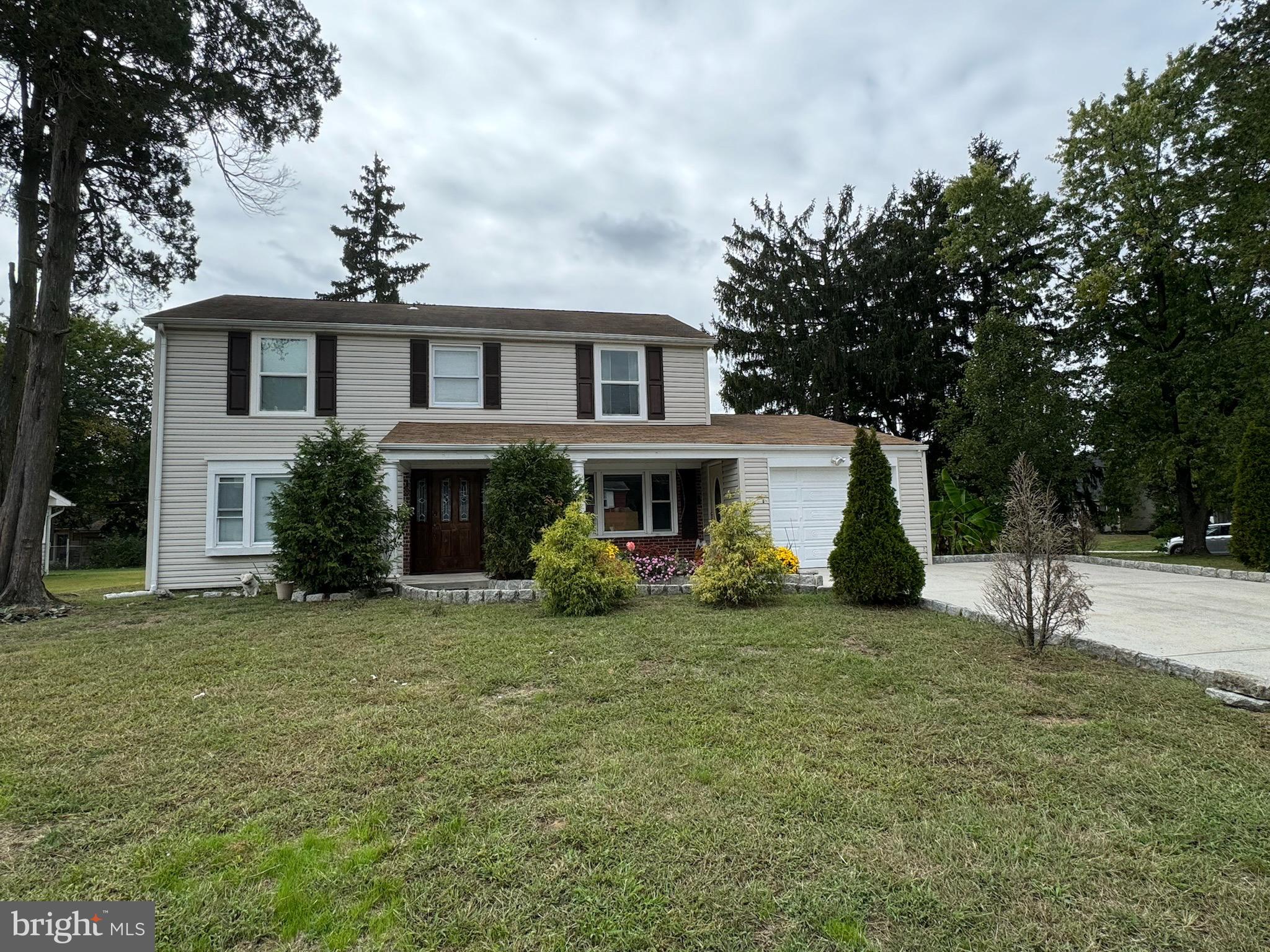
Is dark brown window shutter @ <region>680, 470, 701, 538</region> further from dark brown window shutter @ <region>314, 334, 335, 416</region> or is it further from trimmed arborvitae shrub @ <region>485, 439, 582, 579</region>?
dark brown window shutter @ <region>314, 334, 335, 416</region>

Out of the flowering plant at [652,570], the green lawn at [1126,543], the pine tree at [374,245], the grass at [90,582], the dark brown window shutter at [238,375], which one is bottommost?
the green lawn at [1126,543]

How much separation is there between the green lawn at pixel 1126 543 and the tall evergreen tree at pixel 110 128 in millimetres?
26902

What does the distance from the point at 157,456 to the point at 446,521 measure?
5.46 meters

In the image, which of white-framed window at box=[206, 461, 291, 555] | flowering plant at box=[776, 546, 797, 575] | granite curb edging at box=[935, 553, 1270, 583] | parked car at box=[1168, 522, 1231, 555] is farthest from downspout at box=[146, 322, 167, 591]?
parked car at box=[1168, 522, 1231, 555]

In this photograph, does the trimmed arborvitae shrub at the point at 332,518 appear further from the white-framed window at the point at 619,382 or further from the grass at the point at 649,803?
the white-framed window at the point at 619,382

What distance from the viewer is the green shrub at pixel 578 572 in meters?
7.62

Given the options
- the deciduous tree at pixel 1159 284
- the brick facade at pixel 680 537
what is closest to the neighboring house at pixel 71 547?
the brick facade at pixel 680 537

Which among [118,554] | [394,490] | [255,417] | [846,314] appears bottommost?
[118,554]

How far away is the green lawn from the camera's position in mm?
24234

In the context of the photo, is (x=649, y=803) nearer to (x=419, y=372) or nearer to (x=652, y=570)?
(x=652, y=570)

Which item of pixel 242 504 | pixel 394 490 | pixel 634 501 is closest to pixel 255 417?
pixel 242 504

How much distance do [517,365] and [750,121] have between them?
23.4 ft

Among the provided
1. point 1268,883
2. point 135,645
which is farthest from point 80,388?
point 1268,883

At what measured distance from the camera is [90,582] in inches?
657
